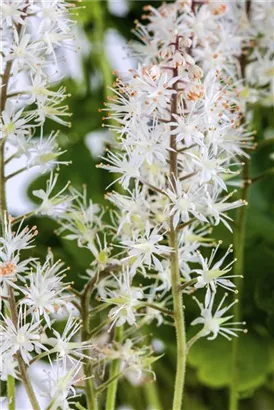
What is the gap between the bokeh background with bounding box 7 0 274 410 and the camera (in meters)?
0.82

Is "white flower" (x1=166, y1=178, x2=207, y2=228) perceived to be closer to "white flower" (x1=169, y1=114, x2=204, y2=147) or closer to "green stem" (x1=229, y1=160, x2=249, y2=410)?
"white flower" (x1=169, y1=114, x2=204, y2=147)

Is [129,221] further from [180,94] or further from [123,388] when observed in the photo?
[123,388]

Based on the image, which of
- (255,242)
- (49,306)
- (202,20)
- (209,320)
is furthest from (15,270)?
(255,242)

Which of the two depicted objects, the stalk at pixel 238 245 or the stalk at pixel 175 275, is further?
the stalk at pixel 238 245

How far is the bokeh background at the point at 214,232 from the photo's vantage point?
0.82m

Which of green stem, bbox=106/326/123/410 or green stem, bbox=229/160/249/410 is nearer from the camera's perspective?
green stem, bbox=106/326/123/410

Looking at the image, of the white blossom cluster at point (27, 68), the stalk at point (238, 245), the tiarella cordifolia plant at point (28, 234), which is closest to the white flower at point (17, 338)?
the tiarella cordifolia plant at point (28, 234)

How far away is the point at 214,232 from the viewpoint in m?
0.77

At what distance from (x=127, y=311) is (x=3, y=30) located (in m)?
0.19

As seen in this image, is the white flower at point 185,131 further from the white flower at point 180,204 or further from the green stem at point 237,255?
the green stem at point 237,255

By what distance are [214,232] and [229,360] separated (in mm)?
162

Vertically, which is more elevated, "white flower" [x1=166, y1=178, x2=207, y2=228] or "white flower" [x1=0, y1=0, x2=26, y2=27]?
"white flower" [x1=0, y1=0, x2=26, y2=27]

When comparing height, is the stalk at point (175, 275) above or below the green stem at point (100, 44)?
below

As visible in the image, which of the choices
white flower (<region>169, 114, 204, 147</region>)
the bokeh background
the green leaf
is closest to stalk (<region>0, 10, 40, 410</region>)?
white flower (<region>169, 114, 204, 147</region>)
